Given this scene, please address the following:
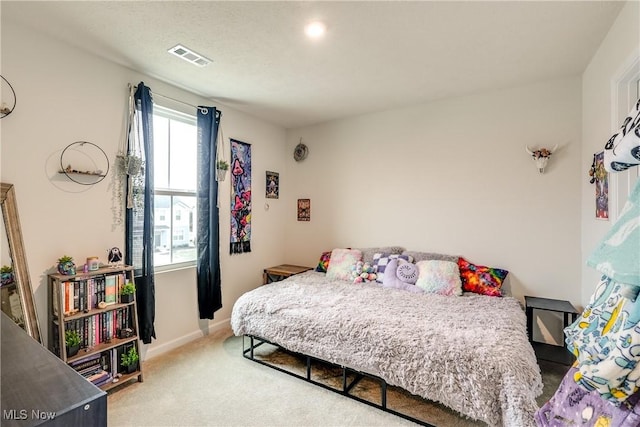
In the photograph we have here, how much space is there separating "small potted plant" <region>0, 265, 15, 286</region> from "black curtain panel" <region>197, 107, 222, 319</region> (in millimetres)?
1385

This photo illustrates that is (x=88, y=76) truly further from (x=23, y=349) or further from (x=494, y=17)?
(x=494, y=17)

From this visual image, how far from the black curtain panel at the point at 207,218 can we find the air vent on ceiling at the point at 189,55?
0.73 m

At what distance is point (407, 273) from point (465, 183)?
1.15 meters

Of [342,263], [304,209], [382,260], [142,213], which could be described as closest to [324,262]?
[342,263]

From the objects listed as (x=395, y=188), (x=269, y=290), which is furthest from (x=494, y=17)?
(x=269, y=290)

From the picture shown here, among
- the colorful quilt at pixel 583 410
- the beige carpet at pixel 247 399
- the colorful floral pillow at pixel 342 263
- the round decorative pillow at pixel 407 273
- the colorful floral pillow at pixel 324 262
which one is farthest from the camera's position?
the colorful floral pillow at pixel 324 262

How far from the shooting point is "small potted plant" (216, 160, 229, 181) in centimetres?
323

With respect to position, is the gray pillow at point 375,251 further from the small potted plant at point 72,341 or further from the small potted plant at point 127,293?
the small potted plant at point 72,341

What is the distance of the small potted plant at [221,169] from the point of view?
10.6ft

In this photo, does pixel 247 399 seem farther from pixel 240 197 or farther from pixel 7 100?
pixel 7 100

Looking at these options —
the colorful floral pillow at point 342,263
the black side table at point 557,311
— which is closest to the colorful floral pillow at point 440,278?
the black side table at point 557,311

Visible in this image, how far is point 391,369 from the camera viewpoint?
1.90 meters

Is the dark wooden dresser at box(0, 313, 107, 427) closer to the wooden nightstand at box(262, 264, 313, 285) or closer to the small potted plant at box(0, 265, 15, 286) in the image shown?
the small potted plant at box(0, 265, 15, 286)

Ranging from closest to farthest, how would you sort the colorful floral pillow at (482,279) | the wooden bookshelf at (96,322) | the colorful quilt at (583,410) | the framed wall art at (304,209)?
the colorful quilt at (583,410) → the wooden bookshelf at (96,322) → the colorful floral pillow at (482,279) → the framed wall art at (304,209)
